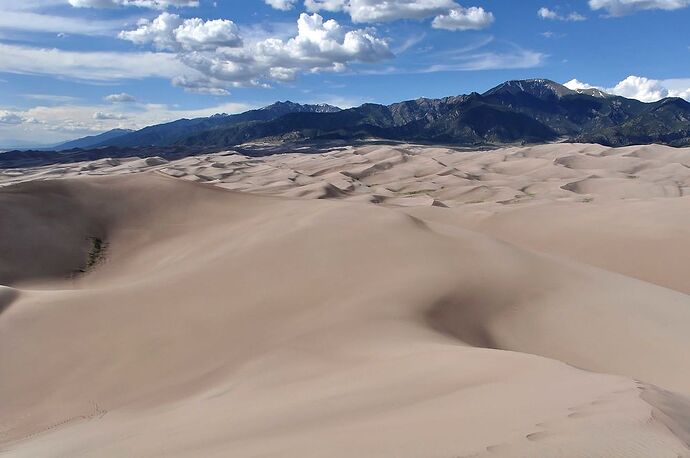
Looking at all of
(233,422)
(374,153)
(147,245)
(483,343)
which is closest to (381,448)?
(233,422)

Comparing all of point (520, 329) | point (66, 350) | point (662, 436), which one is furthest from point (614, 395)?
point (66, 350)

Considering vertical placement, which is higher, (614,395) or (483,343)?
(614,395)

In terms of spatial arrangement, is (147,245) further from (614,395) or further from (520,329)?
(614,395)

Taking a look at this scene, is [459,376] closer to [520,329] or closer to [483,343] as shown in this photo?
[483,343]

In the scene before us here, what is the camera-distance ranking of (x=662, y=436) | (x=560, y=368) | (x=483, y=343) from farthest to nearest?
(x=483, y=343) < (x=560, y=368) < (x=662, y=436)

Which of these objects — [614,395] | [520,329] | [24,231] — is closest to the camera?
[614,395]

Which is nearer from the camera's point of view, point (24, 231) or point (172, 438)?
point (172, 438)

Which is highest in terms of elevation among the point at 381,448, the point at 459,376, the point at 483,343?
the point at 381,448
